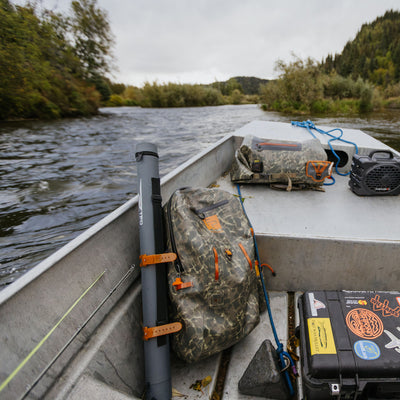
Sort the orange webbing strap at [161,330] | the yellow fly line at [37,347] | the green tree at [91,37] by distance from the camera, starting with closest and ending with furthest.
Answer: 1. the yellow fly line at [37,347]
2. the orange webbing strap at [161,330]
3. the green tree at [91,37]

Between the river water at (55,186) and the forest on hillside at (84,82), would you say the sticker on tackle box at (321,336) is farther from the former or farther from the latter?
the forest on hillside at (84,82)

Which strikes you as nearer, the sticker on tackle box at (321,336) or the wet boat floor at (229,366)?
the sticker on tackle box at (321,336)

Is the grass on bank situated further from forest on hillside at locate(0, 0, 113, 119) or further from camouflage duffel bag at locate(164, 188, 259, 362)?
camouflage duffel bag at locate(164, 188, 259, 362)

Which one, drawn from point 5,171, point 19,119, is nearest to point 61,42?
point 19,119

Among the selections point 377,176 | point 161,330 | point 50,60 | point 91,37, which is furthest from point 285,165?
point 91,37

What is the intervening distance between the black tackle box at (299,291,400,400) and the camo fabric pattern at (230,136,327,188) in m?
1.37

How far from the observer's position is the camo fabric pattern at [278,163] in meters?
2.36

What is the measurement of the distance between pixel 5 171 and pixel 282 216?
5.77 meters

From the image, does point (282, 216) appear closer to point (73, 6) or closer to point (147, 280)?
point (147, 280)

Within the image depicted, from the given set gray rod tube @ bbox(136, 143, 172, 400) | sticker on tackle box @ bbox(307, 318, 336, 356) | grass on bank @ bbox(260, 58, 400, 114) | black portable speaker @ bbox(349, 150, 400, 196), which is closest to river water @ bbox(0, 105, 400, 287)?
gray rod tube @ bbox(136, 143, 172, 400)

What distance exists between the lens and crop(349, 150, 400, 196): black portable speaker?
2133 millimetres

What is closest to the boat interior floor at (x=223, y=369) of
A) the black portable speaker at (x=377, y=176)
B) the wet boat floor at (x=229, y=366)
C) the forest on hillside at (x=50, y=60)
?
the wet boat floor at (x=229, y=366)

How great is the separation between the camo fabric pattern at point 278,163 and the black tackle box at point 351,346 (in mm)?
1369

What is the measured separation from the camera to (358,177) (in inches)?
88.3
